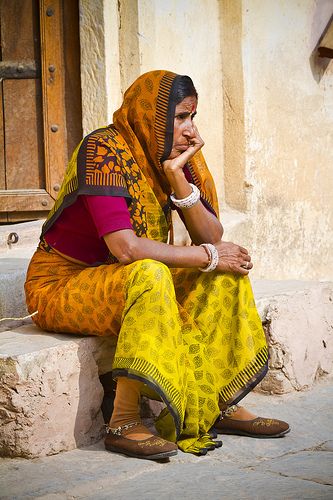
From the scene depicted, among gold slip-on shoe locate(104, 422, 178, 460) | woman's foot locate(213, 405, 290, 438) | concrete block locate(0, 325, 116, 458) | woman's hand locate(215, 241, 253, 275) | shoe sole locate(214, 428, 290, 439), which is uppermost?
woman's hand locate(215, 241, 253, 275)

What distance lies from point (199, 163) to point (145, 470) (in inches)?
53.9

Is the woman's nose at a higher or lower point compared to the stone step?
higher

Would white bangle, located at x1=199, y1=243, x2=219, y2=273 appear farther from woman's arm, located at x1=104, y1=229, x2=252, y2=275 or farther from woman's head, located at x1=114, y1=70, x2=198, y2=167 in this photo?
woman's head, located at x1=114, y1=70, x2=198, y2=167

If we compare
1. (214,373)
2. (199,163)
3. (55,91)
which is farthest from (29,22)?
(214,373)

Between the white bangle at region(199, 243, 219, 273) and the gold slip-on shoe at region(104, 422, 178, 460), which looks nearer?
the gold slip-on shoe at region(104, 422, 178, 460)

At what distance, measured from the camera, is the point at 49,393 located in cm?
308

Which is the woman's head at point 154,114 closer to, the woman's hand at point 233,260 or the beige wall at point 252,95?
the woman's hand at point 233,260

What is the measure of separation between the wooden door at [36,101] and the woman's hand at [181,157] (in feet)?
5.84

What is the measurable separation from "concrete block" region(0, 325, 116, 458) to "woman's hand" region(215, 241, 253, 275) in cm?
52

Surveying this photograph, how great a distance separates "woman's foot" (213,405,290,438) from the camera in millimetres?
3330

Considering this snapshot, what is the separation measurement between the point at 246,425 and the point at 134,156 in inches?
43.7

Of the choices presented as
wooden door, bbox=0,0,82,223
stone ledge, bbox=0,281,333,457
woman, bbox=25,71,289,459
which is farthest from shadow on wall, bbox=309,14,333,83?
stone ledge, bbox=0,281,333,457

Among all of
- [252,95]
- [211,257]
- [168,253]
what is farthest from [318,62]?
[168,253]

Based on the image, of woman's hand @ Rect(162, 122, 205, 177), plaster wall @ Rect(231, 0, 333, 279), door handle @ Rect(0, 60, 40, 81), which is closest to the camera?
woman's hand @ Rect(162, 122, 205, 177)
